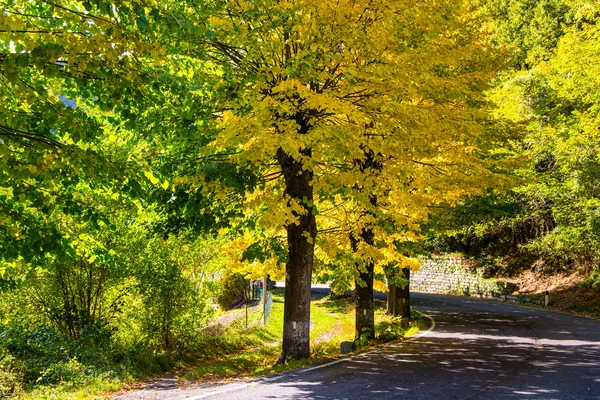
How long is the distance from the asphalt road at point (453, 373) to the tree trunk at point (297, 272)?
0.95 meters

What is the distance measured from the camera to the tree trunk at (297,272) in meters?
10.7

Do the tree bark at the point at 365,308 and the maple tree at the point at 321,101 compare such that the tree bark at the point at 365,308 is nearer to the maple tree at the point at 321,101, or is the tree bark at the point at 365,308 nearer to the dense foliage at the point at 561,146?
the maple tree at the point at 321,101

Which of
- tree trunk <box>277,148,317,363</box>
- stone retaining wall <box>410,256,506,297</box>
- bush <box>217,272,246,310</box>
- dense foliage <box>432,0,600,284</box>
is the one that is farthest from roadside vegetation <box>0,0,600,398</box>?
stone retaining wall <box>410,256,506,297</box>

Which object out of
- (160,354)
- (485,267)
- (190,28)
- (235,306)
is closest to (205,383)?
(160,354)

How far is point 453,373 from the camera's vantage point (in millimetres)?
9430

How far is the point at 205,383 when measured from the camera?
30.3 ft

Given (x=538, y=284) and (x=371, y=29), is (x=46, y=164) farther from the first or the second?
(x=538, y=284)

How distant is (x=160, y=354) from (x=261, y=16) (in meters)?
8.42

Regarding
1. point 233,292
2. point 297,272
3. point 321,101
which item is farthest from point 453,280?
point 321,101

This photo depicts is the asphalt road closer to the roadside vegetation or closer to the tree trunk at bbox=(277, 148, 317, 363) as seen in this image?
the tree trunk at bbox=(277, 148, 317, 363)

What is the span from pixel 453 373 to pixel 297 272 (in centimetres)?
357

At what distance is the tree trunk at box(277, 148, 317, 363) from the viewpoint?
10.7 metres

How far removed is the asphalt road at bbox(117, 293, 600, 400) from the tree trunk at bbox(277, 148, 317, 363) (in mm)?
→ 950

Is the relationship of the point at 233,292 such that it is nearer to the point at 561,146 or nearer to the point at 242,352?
the point at 242,352
